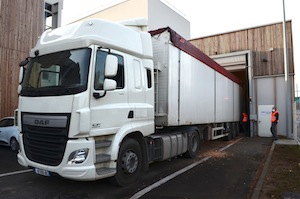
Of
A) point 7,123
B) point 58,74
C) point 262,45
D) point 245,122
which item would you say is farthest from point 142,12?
point 58,74

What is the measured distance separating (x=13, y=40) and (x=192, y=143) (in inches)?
396

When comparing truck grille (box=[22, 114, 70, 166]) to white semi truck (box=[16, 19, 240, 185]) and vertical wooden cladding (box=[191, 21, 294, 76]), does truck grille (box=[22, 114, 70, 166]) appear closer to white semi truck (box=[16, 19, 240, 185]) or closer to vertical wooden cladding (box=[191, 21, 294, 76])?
white semi truck (box=[16, 19, 240, 185])

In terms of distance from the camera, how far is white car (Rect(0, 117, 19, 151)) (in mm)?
9148

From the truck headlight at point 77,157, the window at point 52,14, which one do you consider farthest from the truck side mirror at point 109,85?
the window at point 52,14

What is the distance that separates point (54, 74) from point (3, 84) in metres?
8.58

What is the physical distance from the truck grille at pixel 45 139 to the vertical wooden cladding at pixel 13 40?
8.13m

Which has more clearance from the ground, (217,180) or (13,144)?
(13,144)

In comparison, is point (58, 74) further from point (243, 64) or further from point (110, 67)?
point (243, 64)

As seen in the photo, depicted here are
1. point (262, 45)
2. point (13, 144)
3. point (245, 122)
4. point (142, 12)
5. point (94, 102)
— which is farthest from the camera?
point (142, 12)

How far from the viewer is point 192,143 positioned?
27.5ft

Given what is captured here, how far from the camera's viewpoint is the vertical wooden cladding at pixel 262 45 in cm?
1497

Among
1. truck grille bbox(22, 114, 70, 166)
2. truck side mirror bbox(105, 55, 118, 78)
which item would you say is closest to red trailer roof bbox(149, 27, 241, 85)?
truck side mirror bbox(105, 55, 118, 78)

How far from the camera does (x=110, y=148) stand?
4.64 m

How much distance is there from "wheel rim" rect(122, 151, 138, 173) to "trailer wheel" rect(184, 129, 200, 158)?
3201mm
